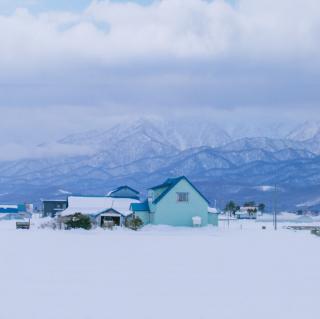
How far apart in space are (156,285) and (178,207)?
151 ft

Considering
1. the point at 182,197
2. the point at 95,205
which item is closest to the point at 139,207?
the point at 182,197

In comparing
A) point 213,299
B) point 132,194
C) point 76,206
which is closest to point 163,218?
point 76,206

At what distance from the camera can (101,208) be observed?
67.9 m

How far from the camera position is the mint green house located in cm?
6275

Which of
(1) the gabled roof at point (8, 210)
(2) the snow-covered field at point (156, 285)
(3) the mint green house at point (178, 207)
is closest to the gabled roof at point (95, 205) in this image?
(3) the mint green house at point (178, 207)

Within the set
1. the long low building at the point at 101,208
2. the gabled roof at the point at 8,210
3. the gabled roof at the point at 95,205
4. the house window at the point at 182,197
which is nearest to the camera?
the house window at the point at 182,197

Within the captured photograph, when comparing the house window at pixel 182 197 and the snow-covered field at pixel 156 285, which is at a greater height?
the house window at pixel 182 197

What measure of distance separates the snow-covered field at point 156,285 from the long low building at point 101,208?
1507 inches

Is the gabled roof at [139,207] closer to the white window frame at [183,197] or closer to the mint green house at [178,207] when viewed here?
the mint green house at [178,207]

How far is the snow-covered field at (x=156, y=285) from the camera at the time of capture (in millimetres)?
13555

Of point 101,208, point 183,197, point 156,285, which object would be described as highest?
point 183,197

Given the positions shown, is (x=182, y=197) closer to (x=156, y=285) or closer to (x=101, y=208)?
(x=101, y=208)

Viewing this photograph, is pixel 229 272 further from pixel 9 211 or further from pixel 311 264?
pixel 9 211

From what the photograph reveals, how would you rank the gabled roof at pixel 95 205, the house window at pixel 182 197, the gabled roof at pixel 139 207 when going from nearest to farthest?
the house window at pixel 182 197 < the gabled roof at pixel 139 207 < the gabled roof at pixel 95 205
